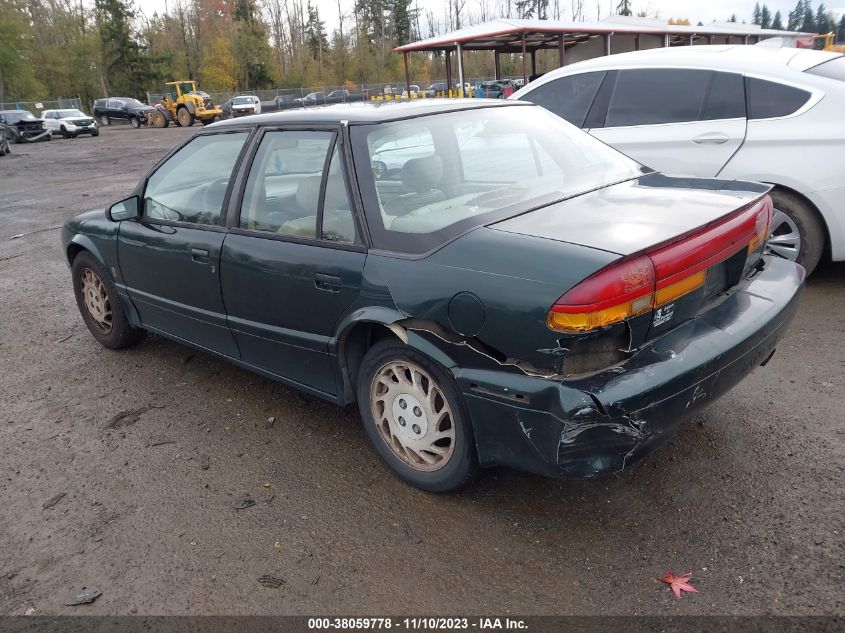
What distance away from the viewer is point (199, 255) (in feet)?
12.0

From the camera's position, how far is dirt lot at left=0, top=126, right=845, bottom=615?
7.83 feet

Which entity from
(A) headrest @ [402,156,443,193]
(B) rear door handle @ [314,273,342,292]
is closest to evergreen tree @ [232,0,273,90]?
(A) headrest @ [402,156,443,193]

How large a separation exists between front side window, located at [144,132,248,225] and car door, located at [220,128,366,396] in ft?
0.83

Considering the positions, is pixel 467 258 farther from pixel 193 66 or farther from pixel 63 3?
pixel 63 3

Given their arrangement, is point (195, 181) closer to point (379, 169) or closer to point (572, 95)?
point (379, 169)

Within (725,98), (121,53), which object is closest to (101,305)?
(725,98)

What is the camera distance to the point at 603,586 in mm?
2363

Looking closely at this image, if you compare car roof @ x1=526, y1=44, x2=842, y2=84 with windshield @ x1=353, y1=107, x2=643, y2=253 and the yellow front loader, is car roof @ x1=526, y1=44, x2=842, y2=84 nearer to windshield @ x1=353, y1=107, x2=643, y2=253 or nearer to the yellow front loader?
windshield @ x1=353, y1=107, x2=643, y2=253

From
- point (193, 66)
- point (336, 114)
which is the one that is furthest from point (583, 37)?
point (193, 66)

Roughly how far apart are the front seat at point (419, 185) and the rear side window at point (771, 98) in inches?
119

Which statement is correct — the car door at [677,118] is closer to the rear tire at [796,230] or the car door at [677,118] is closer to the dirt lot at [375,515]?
the rear tire at [796,230]

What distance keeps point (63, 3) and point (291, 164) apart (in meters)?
88.1

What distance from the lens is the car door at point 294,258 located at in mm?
3000

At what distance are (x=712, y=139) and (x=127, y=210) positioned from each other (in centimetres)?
419
